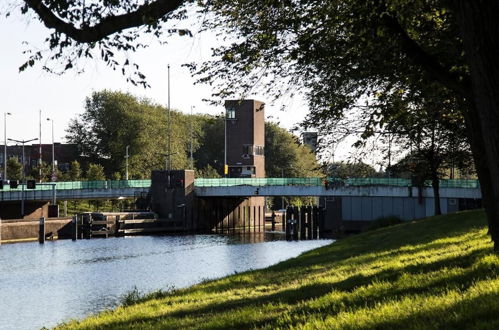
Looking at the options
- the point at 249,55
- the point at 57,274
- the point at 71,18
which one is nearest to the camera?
the point at 71,18

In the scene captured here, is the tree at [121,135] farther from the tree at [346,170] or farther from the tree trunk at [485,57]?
the tree trunk at [485,57]

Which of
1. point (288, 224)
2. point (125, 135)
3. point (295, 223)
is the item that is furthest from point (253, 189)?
point (125, 135)

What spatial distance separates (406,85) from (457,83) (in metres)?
5.38

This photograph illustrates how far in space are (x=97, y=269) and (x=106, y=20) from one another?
3597 centimetres

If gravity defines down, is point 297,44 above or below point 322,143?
above

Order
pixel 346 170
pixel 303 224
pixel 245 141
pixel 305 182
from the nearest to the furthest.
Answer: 1. pixel 346 170
2. pixel 303 224
3. pixel 305 182
4. pixel 245 141

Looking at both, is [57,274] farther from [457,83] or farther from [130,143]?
[130,143]

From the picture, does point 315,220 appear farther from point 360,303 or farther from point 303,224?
point 360,303

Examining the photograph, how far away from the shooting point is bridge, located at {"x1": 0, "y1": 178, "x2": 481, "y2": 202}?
72.8m

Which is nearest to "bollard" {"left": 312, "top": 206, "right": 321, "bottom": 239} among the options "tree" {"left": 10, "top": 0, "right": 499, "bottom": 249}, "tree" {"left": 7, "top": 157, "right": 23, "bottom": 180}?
"tree" {"left": 7, "top": 157, "right": 23, "bottom": 180}

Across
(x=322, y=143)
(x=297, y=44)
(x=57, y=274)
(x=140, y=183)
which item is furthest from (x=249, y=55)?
(x=140, y=183)

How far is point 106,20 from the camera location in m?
10.4

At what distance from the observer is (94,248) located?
6069 cm

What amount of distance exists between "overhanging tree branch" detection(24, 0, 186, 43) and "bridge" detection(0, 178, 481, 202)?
6195 centimetres
